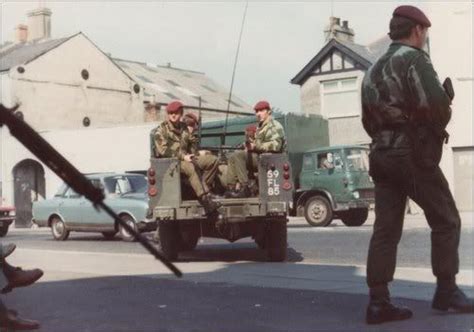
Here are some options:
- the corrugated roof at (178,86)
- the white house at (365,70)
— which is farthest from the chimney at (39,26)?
the white house at (365,70)

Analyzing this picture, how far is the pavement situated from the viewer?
5379mm

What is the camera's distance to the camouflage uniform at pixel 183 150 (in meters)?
10.8

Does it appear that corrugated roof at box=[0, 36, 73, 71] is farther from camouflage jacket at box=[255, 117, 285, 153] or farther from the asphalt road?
camouflage jacket at box=[255, 117, 285, 153]

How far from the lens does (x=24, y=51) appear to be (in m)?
46.8

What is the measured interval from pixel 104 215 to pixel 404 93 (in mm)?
13191

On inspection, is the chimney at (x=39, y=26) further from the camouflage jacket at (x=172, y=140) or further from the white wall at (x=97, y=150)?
the camouflage jacket at (x=172, y=140)

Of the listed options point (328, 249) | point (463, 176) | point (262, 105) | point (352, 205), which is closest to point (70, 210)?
point (352, 205)

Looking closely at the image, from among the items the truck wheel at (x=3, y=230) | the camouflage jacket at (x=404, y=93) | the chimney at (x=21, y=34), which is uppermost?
the chimney at (x=21, y=34)

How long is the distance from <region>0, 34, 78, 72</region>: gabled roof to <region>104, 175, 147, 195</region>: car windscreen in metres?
25.2

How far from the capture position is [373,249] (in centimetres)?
529

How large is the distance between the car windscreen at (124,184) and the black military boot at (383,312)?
46.1 ft

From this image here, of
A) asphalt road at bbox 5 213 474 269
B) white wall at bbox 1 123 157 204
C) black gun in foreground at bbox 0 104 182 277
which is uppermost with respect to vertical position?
white wall at bbox 1 123 157 204

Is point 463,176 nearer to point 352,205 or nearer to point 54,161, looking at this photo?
point 352,205

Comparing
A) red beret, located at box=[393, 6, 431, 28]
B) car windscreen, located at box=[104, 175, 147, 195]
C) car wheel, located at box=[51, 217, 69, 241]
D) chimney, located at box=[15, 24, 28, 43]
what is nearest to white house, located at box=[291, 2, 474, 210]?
car windscreen, located at box=[104, 175, 147, 195]
